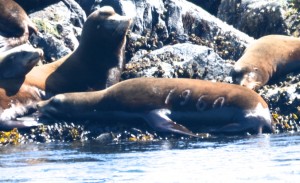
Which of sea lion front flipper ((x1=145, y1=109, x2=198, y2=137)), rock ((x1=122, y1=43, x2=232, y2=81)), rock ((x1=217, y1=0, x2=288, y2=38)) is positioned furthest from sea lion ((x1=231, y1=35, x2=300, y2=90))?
sea lion front flipper ((x1=145, y1=109, x2=198, y2=137))

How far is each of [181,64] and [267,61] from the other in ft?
8.39

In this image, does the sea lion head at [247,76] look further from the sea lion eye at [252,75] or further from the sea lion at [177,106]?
the sea lion at [177,106]

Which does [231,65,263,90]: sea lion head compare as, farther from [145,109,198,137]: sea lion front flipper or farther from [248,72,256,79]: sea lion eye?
[145,109,198,137]: sea lion front flipper

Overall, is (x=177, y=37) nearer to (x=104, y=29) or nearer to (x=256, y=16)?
(x=104, y=29)

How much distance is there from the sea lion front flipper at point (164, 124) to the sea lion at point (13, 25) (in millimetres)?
4147

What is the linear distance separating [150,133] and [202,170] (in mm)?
4139

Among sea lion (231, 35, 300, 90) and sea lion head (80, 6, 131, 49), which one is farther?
sea lion (231, 35, 300, 90)

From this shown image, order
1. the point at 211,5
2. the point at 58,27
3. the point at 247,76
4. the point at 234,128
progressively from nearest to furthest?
1. the point at 234,128
2. the point at 247,76
3. the point at 58,27
4. the point at 211,5

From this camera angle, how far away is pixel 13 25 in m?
19.8

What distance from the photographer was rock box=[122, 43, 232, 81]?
17688mm

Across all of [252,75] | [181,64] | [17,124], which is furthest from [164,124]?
[252,75]

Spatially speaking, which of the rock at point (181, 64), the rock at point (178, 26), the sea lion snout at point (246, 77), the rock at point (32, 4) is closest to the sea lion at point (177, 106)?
the rock at point (181, 64)

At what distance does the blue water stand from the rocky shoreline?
1198 millimetres

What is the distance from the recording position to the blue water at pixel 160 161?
11.2 m
